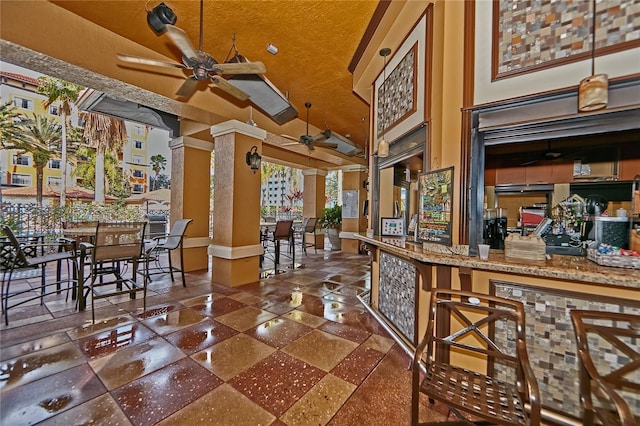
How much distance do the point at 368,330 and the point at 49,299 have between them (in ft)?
14.2

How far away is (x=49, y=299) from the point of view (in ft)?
11.0

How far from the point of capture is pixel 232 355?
219 centimetres

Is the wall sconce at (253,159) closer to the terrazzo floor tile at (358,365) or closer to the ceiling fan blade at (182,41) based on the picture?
the ceiling fan blade at (182,41)

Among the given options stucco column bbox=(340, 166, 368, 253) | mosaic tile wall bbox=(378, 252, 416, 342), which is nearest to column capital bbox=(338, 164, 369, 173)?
stucco column bbox=(340, 166, 368, 253)

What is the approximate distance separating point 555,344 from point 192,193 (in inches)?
222

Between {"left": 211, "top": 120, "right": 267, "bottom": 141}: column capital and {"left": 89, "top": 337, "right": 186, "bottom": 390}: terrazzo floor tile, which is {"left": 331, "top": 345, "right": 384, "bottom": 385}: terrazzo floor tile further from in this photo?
{"left": 211, "top": 120, "right": 267, "bottom": 141}: column capital

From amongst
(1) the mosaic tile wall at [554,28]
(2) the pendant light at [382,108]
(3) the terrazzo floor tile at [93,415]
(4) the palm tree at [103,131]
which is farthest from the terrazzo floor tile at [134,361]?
(4) the palm tree at [103,131]

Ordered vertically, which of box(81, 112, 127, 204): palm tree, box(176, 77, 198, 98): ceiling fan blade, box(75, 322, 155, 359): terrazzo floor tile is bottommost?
box(75, 322, 155, 359): terrazzo floor tile

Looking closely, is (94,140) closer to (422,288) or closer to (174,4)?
(174,4)

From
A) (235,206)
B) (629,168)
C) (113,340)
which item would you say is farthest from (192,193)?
(629,168)

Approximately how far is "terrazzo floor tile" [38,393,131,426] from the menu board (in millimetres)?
2483

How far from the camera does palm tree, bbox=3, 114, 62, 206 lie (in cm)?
780

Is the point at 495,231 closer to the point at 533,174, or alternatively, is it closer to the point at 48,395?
the point at 533,174

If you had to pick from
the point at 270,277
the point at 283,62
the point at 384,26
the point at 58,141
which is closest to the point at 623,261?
the point at 384,26
